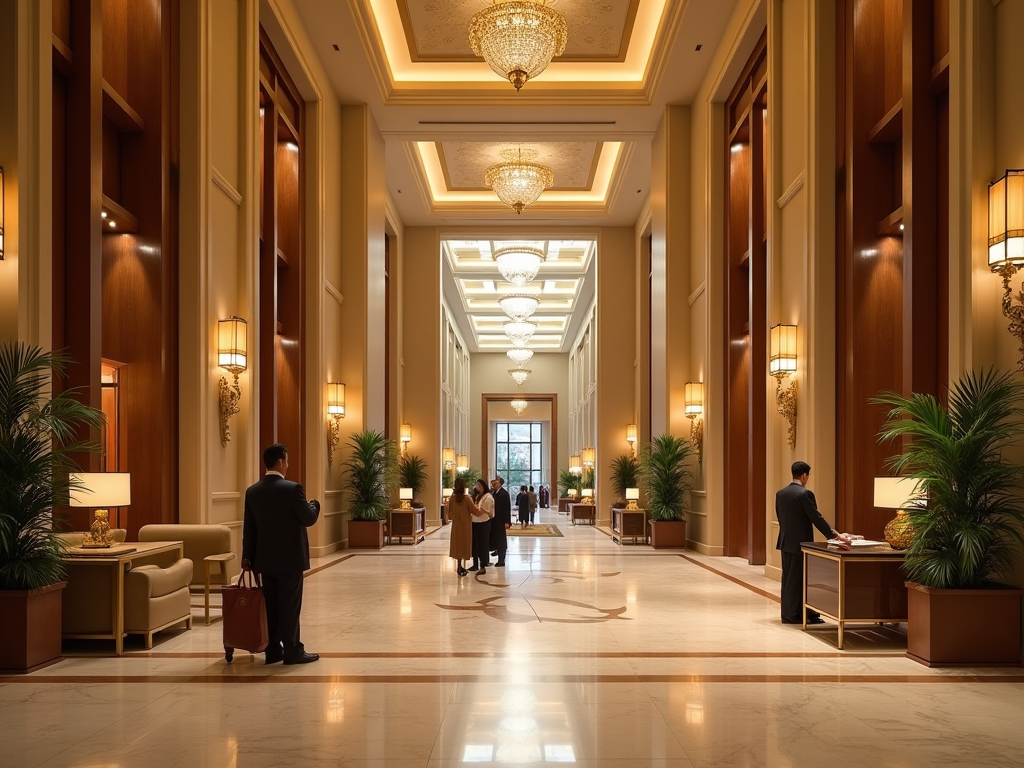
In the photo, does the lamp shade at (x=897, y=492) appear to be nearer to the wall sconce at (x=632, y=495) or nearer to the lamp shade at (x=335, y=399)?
the lamp shade at (x=335, y=399)

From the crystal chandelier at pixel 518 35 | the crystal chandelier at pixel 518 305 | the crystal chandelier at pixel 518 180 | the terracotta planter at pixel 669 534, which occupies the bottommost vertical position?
the terracotta planter at pixel 669 534

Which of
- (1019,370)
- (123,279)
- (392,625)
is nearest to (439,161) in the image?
(123,279)

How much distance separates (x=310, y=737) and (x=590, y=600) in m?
5.39

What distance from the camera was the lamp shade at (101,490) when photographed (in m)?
6.22

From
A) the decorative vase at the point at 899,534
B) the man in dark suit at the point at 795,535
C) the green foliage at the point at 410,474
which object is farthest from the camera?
the green foliage at the point at 410,474

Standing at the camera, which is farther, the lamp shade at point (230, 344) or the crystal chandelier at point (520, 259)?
the crystal chandelier at point (520, 259)

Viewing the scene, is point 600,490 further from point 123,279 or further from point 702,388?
point 123,279

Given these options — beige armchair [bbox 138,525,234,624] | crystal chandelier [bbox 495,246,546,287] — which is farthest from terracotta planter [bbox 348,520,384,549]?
crystal chandelier [bbox 495,246,546,287]

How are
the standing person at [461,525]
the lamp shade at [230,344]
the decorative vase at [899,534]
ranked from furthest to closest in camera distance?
the standing person at [461,525] → the lamp shade at [230,344] → the decorative vase at [899,534]

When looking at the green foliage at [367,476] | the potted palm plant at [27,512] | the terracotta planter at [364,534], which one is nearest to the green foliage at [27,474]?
the potted palm plant at [27,512]

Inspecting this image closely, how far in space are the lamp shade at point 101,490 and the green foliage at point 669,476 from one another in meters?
10.4

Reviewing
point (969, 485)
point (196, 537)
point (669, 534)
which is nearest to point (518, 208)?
point (669, 534)

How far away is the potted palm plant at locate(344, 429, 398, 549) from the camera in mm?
15000

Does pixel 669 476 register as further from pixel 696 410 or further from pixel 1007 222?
pixel 1007 222
